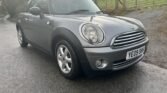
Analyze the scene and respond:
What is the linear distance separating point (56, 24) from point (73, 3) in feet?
2.79

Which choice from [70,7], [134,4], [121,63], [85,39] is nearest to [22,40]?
[70,7]

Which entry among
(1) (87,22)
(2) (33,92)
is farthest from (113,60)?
(2) (33,92)

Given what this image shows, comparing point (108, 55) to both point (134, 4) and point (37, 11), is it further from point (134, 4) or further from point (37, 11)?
point (134, 4)

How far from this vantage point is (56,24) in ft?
14.3

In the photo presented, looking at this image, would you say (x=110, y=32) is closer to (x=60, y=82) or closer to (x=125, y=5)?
(x=60, y=82)

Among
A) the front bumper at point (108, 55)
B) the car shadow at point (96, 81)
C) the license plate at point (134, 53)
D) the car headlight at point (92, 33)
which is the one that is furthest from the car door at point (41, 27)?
the license plate at point (134, 53)

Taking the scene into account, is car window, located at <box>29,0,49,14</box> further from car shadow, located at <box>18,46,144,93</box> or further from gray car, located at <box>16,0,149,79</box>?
car shadow, located at <box>18,46,144,93</box>

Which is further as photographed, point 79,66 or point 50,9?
point 50,9

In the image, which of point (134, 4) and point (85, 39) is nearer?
point (85, 39)

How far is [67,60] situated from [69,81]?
0.37m

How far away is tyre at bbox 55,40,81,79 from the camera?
3.92 metres

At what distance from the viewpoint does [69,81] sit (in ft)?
13.7

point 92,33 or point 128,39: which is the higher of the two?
point 92,33

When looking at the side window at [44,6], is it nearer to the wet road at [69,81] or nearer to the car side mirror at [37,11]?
the car side mirror at [37,11]
